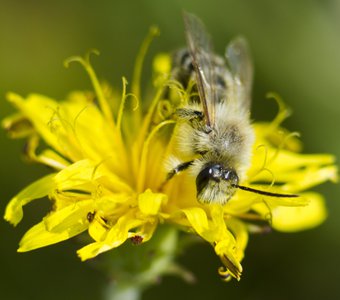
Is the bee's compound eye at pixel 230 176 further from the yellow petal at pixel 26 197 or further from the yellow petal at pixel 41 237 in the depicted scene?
the yellow petal at pixel 26 197

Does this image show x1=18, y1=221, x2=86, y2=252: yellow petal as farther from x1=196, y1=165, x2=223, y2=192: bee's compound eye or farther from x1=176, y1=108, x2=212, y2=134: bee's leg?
x1=176, y1=108, x2=212, y2=134: bee's leg

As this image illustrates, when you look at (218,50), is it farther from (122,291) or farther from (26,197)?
(26,197)

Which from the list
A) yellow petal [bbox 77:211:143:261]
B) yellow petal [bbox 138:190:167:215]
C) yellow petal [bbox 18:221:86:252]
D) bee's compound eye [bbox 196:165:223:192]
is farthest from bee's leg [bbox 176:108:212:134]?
yellow petal [bbox 18:221:86:252]

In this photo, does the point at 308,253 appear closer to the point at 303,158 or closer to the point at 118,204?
the point at 303,158

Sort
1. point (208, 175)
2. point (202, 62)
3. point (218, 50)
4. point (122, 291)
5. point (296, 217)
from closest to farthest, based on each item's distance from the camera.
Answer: point (208, 175)
point (202, 62)
point (122, 291)
point (296, 217)
point (218, 50)

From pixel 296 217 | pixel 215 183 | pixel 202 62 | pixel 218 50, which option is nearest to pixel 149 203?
pixel 215 183

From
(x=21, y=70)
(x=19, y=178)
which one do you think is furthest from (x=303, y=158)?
(x=21, y=70)

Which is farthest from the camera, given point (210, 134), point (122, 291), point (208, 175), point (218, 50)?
point (218, 50)
